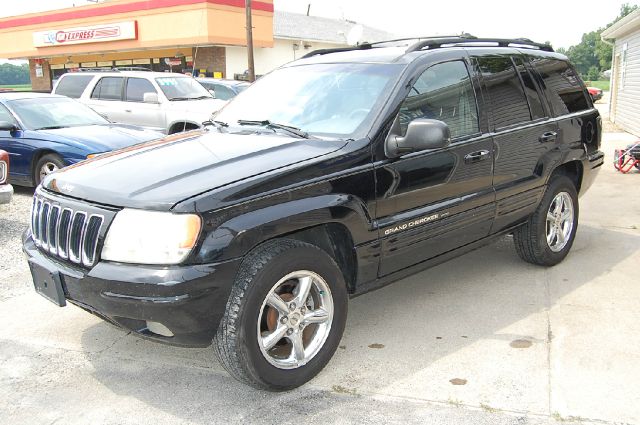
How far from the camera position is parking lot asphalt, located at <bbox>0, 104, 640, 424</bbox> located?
3215 mm

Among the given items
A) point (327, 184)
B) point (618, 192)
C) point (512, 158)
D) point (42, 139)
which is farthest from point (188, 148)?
point (618, 192)

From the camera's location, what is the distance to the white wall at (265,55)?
27.7m

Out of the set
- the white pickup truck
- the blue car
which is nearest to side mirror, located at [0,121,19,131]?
the blue car

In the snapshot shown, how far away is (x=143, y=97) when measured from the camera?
12.0 meters

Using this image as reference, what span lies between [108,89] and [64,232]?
393 inches

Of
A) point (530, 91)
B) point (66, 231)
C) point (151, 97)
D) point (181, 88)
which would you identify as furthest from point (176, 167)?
point (181, 88)

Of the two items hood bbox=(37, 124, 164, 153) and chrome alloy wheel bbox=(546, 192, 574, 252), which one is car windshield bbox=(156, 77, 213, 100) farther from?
chrome alloy wheel bbox=(546, 192, 574, 252)

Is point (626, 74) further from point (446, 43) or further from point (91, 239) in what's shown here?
point (91, 239)

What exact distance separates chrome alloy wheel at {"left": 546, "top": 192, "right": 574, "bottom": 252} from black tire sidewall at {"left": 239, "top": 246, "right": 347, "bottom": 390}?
2674 mm

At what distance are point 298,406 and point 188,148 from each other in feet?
5.50

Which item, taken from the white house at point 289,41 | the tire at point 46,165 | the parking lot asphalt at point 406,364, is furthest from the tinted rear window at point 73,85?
the white house at point 289,41

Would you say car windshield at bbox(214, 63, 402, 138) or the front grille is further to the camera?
car windshield at bbox(214, 63, 402, 138)

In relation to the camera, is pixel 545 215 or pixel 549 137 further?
pixel 545 215

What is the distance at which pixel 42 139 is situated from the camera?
834 cm
